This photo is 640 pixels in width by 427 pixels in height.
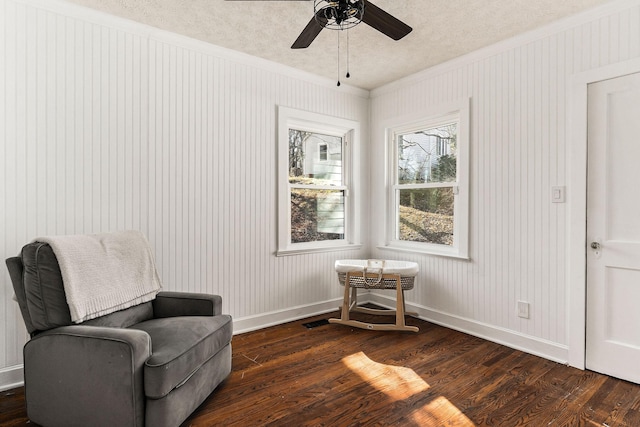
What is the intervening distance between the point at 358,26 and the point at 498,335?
2.76m

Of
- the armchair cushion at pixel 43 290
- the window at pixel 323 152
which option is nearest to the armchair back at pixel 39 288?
the armchair cushion at pixel 43 290


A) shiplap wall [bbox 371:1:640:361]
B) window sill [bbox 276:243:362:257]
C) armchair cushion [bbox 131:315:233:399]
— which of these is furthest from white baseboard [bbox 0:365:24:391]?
shiplap wall [bbox 371:1:640:361]

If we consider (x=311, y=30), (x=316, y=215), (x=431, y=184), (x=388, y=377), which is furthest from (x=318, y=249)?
(x=311, y=30)

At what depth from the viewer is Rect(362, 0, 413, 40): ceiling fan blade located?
2.02m

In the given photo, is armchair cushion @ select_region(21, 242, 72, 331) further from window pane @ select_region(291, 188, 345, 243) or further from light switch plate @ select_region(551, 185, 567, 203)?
light switch plate @ select_region(551, 185, 567, 203)

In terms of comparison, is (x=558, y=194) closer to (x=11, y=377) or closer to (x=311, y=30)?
(x=311, y=30)

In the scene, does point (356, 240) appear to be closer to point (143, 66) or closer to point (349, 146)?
point (349, 146)

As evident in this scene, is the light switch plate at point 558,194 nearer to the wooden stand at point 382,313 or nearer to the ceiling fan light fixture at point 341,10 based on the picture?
the wooden stand at point 382,313

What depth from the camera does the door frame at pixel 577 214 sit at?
8.40 feet

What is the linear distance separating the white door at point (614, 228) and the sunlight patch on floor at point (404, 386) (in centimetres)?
125

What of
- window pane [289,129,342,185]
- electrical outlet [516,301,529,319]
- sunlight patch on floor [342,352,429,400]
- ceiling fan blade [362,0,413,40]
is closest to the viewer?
ceiling fan blade [362,0,413,40]

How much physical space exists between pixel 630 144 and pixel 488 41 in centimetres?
132

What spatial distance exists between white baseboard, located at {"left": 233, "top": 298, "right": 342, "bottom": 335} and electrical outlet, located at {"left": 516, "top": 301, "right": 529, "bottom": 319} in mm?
1784

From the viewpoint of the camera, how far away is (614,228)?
246cm
